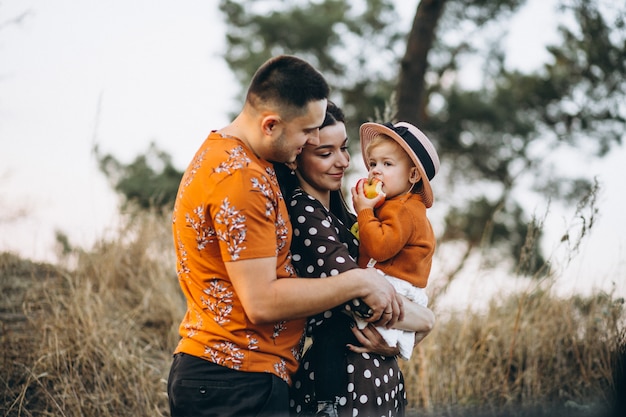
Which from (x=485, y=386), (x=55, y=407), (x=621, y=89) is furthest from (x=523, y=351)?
(x=621, y=89)

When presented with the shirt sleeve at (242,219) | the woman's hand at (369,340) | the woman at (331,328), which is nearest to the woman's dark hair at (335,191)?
the woman at (331,328)

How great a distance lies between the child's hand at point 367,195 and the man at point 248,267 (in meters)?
0.43

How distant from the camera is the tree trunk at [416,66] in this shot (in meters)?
7.29

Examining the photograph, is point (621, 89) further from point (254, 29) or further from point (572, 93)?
point (254, 29)

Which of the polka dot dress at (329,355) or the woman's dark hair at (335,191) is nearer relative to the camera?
the polka dot dress at (329,355)

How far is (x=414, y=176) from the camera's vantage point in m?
2.88

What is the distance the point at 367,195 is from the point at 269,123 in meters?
0.66

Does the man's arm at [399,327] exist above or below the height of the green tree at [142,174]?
below

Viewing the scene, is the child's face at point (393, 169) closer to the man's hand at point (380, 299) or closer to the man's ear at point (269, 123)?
the man's hand at point (380, 299)

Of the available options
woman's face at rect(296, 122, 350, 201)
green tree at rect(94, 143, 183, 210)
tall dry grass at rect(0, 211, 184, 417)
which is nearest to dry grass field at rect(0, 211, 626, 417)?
tall dry grass at rect(0, 211, 184, 417)

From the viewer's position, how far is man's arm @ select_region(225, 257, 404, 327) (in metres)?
2.15

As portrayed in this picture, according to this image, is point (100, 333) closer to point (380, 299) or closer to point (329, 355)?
point (329, 355)

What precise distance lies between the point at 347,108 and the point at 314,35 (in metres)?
1.50

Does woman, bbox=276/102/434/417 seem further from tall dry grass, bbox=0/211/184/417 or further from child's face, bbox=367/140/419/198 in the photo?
tall dry grass, bbox=0/211/184/417
